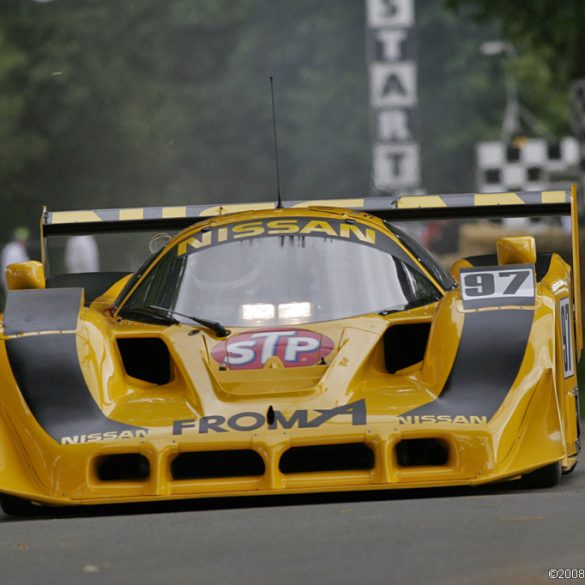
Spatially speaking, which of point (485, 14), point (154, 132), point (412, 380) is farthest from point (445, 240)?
point (412, 380)

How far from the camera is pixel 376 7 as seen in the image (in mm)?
24984

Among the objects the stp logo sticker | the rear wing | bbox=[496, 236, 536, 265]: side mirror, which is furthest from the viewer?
the rear wing

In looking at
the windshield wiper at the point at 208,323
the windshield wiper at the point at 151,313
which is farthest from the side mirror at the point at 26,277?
the windshield wiper at the point at 208,323

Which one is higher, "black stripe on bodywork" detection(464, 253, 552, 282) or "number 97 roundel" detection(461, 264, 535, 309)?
"number 97 roundel" detection(461, 264, 535, 309)

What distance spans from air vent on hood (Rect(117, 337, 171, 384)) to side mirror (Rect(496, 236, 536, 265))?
1357 millimetres

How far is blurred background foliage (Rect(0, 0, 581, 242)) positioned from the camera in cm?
4088

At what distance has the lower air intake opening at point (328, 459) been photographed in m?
5.63

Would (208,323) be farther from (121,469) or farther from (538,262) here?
(538,262)

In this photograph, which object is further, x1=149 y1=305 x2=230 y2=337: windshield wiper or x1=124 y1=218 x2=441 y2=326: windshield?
x1=124 y1=218 x2=441 y2=326: windshield

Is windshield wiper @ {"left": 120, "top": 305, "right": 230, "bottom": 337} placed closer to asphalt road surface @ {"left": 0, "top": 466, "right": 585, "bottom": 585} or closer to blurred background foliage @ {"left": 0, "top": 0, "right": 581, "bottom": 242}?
asphalt road surface @ {"left": 0, "top": 466, "right": 585, "bottom": 585}

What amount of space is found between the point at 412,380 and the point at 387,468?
0.49 metres

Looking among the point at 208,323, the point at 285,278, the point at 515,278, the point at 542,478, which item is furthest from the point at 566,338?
the point at 208,323

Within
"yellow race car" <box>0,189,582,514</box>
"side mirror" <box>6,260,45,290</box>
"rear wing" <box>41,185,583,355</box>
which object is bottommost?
"yellow race car" <box>0,189,582,514</box>

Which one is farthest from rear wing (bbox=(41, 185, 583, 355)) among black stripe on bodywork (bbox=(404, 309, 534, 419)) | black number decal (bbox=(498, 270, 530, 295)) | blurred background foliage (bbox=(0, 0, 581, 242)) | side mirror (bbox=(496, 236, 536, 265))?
blurred background foliage (bbox=(0, 0, 581, 242))
